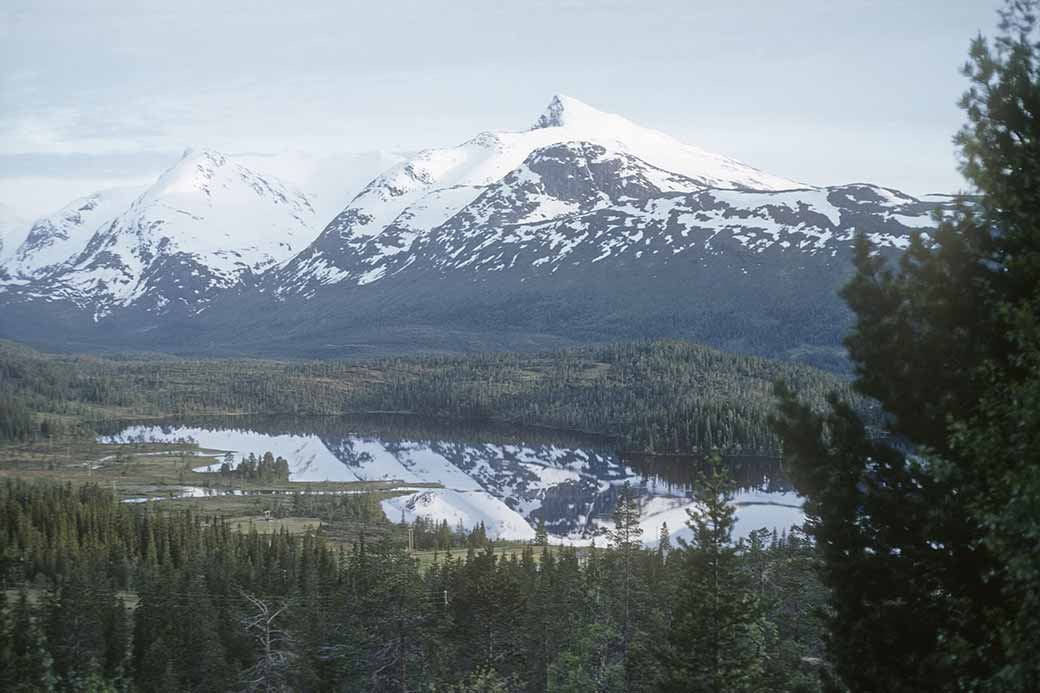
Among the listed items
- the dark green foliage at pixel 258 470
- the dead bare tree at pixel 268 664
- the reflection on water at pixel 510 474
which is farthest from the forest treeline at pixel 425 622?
the dark green foliage at pixel 258 470

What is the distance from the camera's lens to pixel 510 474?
484ft

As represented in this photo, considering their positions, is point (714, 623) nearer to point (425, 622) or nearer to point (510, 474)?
point (425, 622)

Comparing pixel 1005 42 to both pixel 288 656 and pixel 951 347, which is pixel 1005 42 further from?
pixel 288 656

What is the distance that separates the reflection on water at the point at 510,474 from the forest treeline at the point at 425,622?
4929 cm

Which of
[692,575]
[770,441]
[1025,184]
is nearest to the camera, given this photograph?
[1025,184]

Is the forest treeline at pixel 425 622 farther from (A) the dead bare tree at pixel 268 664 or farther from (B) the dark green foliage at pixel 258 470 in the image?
(B) the dark green foliage at pixel 258 470

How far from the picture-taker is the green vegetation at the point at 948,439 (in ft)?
37.4

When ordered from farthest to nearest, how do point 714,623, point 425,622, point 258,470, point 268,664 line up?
point 258,470, point 425,622, point 268,664, point 714,623

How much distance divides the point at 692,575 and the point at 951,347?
1067 cm

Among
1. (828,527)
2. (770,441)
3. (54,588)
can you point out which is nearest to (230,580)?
(54,588)

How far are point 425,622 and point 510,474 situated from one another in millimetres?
107051

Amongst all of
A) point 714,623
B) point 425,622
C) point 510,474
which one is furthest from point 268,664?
point 510,474

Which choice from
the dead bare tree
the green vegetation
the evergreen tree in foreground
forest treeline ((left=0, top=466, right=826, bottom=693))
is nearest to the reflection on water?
forest treeline ((left=0, top=466, right=826, bottom=693))

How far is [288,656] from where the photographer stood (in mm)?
40000
